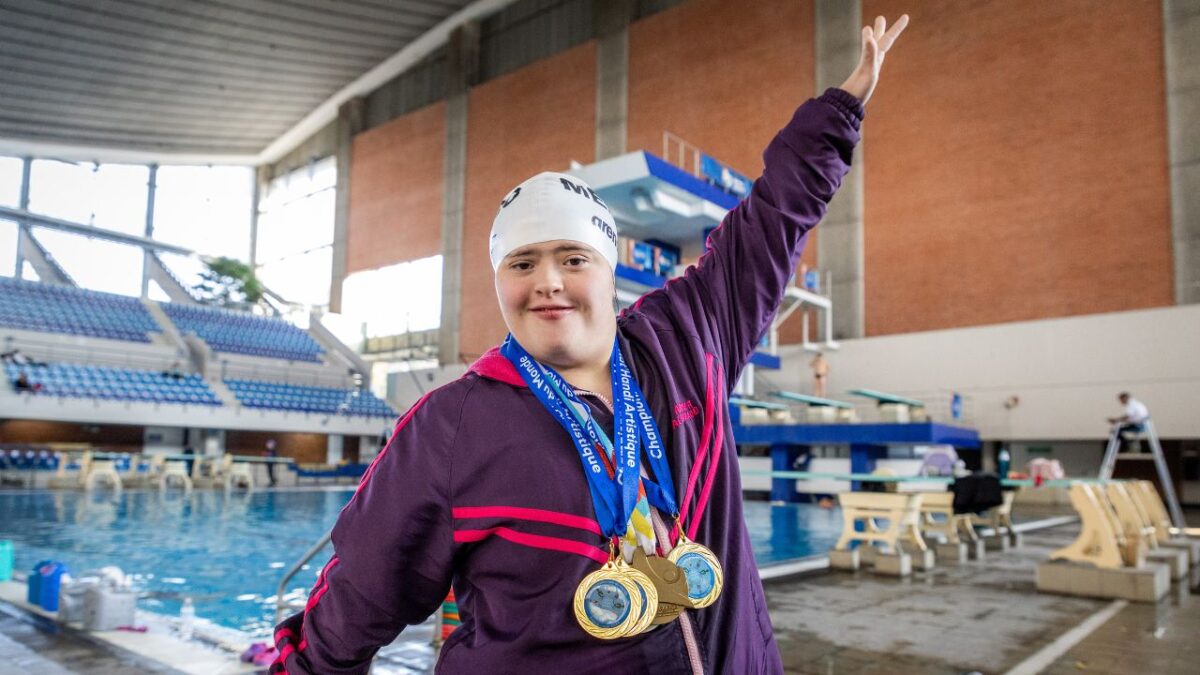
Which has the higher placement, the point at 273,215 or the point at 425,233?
the point at 273,215

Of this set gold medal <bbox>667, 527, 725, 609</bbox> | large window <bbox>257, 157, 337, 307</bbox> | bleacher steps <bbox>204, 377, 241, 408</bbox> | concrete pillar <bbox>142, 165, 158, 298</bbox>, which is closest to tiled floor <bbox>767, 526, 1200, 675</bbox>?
gold medal <bbox>667, 527, 725, 609</bbox>

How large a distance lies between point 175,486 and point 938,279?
66.1 feet

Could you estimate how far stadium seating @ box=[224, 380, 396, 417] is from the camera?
26328 millimetres

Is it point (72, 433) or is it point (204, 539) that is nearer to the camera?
point (204, 539)

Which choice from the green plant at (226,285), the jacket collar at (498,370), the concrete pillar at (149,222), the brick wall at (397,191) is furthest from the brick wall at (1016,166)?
the concrete pillar at (149,222)

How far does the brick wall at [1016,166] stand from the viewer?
17.3 m

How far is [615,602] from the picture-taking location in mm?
1021

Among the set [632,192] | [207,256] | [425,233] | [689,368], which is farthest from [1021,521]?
[207,256]

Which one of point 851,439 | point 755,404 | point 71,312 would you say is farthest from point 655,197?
point 71,312

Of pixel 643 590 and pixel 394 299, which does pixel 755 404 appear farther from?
pixel 643 590

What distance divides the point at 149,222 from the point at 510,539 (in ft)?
133

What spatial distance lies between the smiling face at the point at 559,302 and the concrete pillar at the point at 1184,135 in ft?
63.9

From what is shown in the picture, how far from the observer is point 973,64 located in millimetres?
19516

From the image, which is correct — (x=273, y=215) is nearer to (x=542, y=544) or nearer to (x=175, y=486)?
(x=175, y=486)
